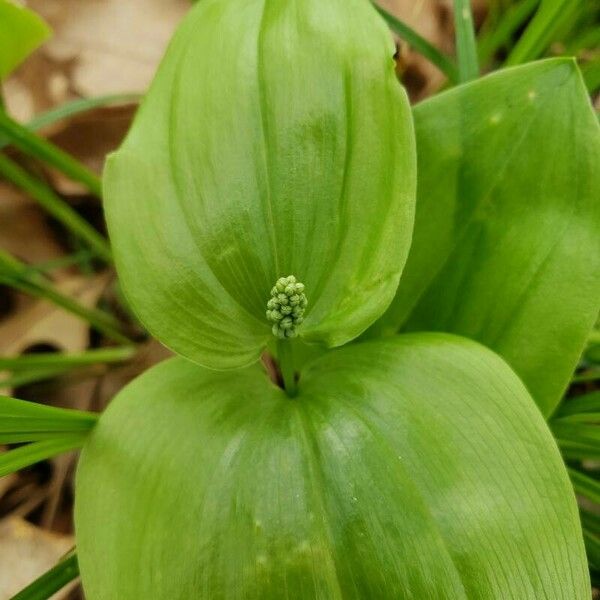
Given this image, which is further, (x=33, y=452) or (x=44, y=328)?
(x=44, y=328)

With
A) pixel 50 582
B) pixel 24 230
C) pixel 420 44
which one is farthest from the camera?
pixel 24 230

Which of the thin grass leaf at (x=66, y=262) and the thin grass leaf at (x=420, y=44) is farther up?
the thin grass leaf at (x=420, y=44)

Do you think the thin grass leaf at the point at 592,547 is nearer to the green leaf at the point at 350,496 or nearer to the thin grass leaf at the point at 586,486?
the thin grass leaf at the point at 586,486

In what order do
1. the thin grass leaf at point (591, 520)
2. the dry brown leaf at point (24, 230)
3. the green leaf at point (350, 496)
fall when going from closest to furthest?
the green leaf at point (350, 496) < the thin grass leaf at point (591, 520) < the dry brown leaf at point (24, 230)

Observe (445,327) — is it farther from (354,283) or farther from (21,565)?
(21,565)

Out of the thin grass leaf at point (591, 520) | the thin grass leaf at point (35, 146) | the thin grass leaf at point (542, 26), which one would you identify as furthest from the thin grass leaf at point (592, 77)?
the thin grass leaf at point (35, 146)

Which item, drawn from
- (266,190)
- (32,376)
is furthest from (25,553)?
(266,190)

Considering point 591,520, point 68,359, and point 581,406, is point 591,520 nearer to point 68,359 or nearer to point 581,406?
point 581,406
